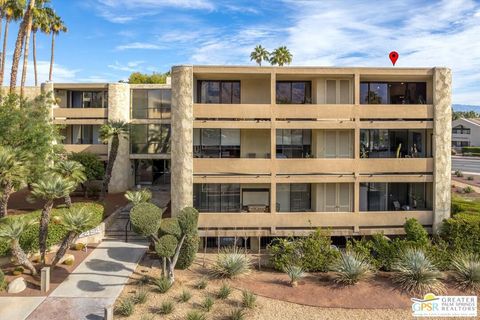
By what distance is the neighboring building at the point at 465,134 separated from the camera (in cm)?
8244

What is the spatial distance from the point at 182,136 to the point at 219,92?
4.13m

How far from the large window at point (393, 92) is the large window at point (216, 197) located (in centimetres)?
1032

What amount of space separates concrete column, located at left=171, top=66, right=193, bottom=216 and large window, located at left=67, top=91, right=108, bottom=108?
595 inches

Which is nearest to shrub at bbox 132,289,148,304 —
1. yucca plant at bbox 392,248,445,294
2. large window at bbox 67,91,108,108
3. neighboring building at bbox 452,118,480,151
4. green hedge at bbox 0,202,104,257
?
green hedge at bbox 0,202,104,257

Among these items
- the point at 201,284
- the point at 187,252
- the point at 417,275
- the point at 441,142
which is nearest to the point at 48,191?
the point at 187,252

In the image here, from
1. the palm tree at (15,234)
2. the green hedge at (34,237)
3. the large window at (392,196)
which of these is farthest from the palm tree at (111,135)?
the large window at (392,196)

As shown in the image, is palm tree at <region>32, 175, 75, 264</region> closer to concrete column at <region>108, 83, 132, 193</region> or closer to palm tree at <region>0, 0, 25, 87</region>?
concrete column at <region>108, 83, 132, 193</region>

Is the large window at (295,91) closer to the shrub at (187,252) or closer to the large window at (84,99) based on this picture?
the shrub at (187,252)

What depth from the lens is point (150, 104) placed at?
32906 millimetres

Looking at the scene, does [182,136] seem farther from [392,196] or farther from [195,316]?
[392,196]

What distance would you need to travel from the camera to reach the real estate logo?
15195 millimetres

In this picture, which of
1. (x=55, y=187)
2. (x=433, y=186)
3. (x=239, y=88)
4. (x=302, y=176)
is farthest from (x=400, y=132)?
(x=55, y=187)

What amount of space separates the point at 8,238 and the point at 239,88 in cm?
1514

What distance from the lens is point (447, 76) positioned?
A: 830 inches
